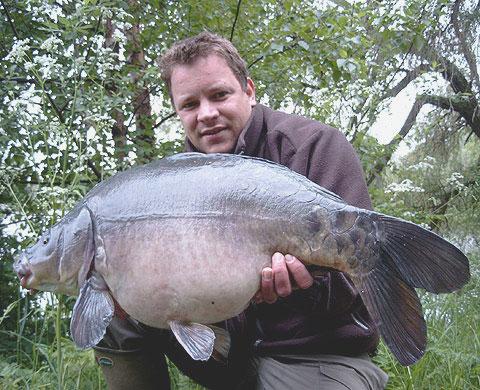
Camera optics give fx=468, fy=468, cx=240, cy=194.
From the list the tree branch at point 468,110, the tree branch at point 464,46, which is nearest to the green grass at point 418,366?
the tree branch at point 464,46

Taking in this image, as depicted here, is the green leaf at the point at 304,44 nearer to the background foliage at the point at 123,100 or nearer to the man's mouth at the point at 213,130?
the background foliage at the point at 123,100

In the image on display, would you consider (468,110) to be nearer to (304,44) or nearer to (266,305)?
(304,44)

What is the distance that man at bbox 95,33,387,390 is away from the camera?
1.75 meters

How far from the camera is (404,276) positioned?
133 centimetres

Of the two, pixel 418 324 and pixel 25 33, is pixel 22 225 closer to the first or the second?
pixel 25 33

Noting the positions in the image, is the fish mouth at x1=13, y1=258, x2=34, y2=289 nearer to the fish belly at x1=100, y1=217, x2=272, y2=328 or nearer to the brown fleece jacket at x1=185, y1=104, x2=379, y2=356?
the fish belly at x1=100, y1=217, x2=272, y2=328

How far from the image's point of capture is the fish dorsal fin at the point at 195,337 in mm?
1374

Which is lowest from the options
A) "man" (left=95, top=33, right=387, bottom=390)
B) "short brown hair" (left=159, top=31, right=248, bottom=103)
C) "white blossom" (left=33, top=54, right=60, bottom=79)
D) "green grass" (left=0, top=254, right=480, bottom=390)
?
"green grass" (left=0, top=254, right=480, bottom=390)

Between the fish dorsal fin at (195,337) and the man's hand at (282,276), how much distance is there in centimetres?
21

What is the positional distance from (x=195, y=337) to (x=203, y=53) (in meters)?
1.30

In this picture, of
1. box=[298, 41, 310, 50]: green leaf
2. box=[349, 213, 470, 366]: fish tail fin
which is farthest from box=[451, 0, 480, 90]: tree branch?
box=[349, 213, 470, 366]: fish tail fin

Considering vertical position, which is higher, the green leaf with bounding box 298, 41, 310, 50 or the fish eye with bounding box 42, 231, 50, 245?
the green leaf with bounding box 298, 41, 310, 50

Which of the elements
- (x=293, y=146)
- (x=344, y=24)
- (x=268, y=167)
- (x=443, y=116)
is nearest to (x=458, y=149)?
(x=443, y=116)

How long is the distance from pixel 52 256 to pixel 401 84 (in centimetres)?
627
